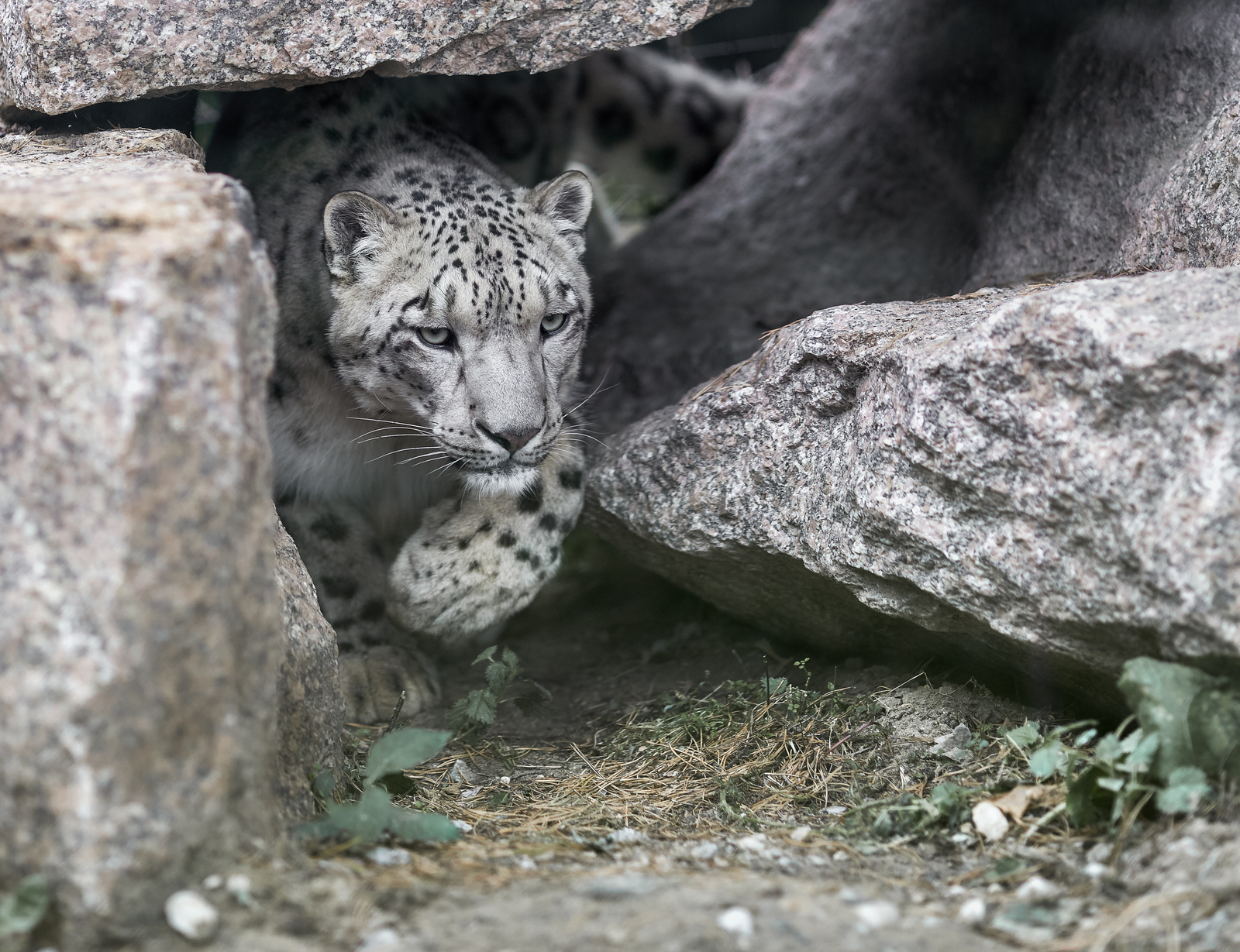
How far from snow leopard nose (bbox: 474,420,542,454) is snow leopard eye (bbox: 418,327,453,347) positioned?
31 cm

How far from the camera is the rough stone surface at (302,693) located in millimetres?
2590

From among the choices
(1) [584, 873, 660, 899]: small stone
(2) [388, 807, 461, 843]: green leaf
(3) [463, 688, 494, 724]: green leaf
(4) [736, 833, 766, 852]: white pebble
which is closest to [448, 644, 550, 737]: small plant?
(3) [463, 688, 494, 724]: green leaf

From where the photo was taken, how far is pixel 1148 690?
2.38 meters

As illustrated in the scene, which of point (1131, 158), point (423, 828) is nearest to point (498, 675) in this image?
point (423, 828)

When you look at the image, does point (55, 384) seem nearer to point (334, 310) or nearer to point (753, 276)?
point (334, 310)

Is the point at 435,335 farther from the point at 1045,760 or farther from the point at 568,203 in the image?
the point at 1045,760

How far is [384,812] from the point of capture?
2502 mm

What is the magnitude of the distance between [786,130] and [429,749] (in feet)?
15.5

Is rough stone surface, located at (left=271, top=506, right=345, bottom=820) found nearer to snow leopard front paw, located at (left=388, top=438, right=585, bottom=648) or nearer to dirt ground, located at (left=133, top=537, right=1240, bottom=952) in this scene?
dirt ground, located at (left=133, top=537, right=1240, bottom=952)

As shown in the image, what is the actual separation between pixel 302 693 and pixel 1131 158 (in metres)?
3.23

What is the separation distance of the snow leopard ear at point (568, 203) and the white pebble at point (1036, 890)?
2650mm

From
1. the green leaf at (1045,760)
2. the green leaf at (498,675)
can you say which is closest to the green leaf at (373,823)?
the green leaf at (498,675)

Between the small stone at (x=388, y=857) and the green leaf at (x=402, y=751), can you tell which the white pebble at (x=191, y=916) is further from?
the green leaf at (x=402, y=751)

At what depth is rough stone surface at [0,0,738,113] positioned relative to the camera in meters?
3.37
